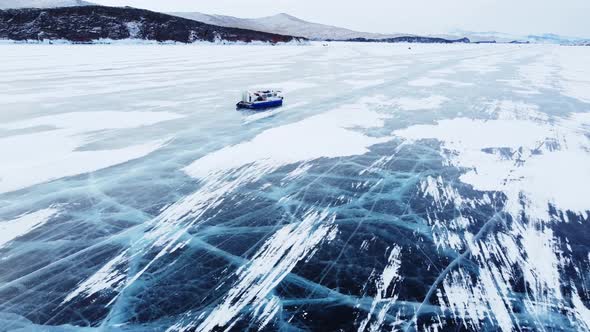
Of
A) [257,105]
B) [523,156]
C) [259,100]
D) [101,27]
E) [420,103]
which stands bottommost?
[523,156]

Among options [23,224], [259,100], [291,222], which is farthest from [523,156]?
[23,224]

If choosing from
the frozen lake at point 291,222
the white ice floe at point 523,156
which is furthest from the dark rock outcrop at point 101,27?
the white ice floe at point 523,156

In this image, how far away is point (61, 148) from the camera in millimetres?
6523

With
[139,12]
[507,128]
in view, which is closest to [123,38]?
[139,12]

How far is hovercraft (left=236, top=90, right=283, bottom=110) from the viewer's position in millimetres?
10062

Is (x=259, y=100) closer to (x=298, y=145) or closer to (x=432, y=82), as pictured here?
(x=298, y=145)

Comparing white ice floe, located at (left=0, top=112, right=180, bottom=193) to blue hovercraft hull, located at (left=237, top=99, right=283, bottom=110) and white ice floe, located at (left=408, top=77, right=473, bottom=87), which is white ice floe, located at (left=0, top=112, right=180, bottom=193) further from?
white ice floe, located at (left=408, top=77, right=473, bottom=87)

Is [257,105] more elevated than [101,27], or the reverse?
[101,27]

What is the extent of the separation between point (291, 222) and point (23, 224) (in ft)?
9.64

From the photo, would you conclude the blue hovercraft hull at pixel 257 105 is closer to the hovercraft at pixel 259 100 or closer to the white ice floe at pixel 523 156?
the hovercraft at pixel 259 100

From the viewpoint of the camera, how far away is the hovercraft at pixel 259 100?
33.0ft

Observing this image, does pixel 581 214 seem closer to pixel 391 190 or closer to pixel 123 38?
pixel 391 190

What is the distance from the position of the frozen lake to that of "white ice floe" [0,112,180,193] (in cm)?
5

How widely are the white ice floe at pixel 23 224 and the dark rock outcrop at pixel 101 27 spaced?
49.4 metres
